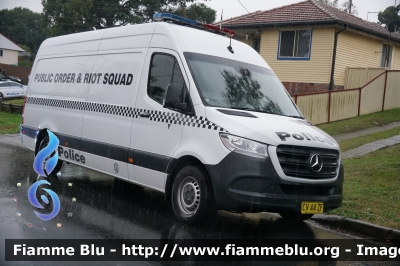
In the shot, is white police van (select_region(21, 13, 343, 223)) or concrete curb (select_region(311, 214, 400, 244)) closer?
white police van (select_region(21, 13, 343, 223))

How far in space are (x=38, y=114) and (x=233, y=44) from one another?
4.73 m

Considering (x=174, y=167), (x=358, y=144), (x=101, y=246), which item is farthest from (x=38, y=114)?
(x=358, y=144)

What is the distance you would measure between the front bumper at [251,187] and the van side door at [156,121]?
971mm

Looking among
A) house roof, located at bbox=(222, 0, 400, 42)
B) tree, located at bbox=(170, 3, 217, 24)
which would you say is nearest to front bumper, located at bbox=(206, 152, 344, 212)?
house roof, located at bbox=(222, 0, 400, 42)

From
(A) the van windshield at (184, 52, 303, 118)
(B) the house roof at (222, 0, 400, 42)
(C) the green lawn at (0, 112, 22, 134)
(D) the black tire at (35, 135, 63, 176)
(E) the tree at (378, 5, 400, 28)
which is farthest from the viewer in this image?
(E) the tree at (378, 5, 400, 28)

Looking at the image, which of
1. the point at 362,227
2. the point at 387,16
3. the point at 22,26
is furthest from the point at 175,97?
the point at 22,26

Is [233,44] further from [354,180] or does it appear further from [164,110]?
[354,180]

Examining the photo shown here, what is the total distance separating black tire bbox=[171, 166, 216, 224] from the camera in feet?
20.9

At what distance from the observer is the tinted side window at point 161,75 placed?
282 inches

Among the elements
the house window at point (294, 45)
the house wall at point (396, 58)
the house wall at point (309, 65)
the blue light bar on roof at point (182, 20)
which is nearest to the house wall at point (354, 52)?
the house wall at point (309, 65)

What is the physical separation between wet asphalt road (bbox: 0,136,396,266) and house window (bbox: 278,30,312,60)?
17.0m

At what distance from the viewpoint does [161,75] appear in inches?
292

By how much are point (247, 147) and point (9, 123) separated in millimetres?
16448

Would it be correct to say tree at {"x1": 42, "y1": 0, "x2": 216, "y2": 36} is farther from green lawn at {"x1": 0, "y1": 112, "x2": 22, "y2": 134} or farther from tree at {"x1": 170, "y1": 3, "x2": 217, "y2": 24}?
green lawn at {"x1": 0, "y1": 112, "x2": 22, "y2": 134}
